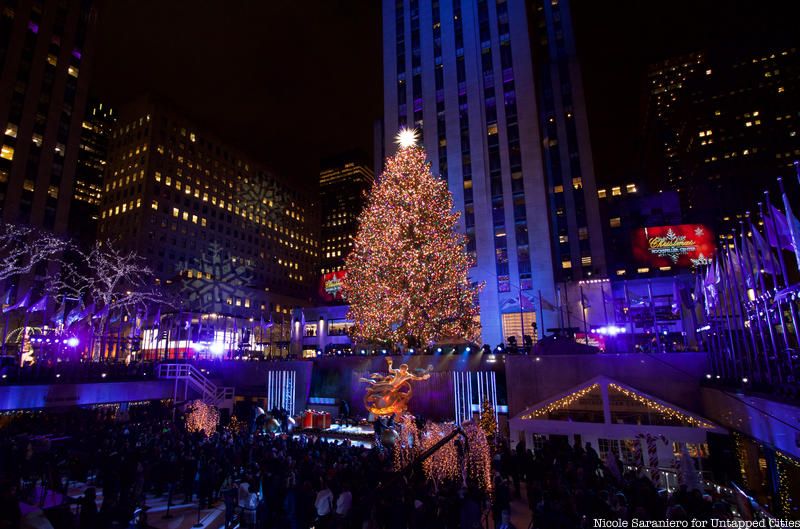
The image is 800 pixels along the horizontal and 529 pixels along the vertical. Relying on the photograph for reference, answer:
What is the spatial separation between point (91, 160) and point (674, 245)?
123957 mm

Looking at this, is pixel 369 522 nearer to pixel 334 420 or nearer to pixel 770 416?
pixel 770 416

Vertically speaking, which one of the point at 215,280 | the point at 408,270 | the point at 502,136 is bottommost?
the point at 408,270

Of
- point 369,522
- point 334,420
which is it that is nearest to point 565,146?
Answer: point 334,420

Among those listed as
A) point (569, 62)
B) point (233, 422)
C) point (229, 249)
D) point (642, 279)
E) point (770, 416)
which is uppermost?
point (569, 62)

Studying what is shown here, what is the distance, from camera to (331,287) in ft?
183

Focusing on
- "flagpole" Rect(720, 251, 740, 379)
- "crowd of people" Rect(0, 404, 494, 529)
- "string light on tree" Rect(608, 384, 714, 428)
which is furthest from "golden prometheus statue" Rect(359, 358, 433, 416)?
"flagpole" Rect(720, 251, 740, 379)

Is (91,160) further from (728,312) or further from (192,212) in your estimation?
(728,312)

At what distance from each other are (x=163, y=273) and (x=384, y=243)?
64.6 metres

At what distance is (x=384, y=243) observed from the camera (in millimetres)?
26500

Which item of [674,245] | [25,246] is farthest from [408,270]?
[25,246]

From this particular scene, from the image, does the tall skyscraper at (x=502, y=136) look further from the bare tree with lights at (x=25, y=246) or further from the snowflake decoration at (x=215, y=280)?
the snowflake decoration at (x=215, y=280)

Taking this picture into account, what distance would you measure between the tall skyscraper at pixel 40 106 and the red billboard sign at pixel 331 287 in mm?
36823

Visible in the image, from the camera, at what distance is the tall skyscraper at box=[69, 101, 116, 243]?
98.8 metres

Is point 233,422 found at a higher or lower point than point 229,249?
lower
